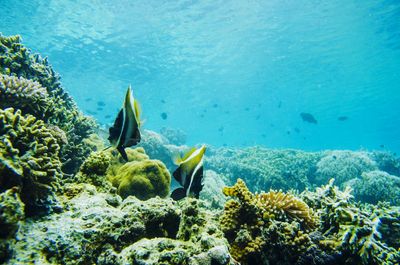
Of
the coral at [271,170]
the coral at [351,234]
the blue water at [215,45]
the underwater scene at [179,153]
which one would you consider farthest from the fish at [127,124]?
the blue water at [215,45]

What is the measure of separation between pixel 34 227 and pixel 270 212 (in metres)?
2.37

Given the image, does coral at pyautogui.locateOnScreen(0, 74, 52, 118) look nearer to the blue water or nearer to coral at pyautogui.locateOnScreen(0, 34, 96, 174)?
coral at pyautogui.locateOnScreen(0, 34, 96, 174)

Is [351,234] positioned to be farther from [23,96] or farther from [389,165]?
[389,165]

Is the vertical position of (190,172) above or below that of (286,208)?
above

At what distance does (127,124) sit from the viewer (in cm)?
243

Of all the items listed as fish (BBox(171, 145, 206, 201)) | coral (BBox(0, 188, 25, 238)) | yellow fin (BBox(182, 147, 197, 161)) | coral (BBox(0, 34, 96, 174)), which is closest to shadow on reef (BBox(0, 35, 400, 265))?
coral (BBox(0, 188, 25, 238))

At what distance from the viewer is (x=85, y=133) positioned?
5.99m

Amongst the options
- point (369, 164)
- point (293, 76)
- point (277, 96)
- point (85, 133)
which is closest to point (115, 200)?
point (85, 133)

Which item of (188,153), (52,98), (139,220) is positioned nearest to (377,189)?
(188,153)

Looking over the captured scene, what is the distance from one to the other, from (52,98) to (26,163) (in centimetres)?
315

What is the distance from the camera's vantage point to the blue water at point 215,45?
80.6 feet

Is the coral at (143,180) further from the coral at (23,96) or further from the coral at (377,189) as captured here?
the coral at (377,189)

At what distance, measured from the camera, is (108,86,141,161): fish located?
2.38 meters

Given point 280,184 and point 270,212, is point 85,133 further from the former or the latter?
point 280,184
